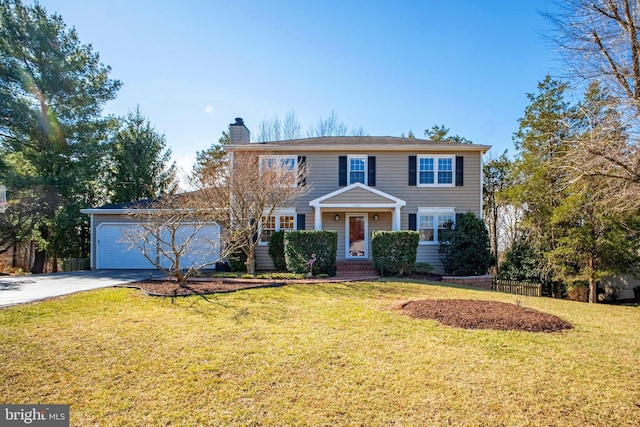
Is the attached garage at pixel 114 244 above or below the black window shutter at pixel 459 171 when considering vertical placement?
below

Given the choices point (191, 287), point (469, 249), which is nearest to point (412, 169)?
point (469, 249)

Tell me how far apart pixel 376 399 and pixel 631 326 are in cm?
625

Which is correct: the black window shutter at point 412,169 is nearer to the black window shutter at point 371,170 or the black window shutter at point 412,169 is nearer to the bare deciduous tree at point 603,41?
the black window shutter at point 371,170

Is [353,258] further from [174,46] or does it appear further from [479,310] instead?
[174,46]

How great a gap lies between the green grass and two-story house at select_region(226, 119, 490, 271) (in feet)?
26.6

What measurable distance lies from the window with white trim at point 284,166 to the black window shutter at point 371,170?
3244mm

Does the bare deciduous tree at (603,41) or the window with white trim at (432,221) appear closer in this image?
the bare deciduous tree at (603,41)

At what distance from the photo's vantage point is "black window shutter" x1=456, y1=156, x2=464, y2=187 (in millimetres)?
14531

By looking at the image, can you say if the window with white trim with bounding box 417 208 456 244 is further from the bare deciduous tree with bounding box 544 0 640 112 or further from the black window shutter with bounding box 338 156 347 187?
the bare deciduous tree with bounding box 544 0 640 112

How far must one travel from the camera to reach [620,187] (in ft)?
23.6

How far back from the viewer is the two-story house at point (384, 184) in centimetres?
1445

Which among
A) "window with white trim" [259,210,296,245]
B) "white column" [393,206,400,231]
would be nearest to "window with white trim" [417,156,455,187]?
"white column" [393,206,400,231]

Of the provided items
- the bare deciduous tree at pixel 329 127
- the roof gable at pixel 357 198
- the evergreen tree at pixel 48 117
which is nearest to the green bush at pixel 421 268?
the roof gable at pixel 357 198

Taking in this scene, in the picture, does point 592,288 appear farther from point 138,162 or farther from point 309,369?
point 138,162
